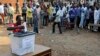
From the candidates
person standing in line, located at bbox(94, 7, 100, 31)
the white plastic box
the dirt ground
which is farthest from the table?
person standing in line, located at bbox(94, 7, 100, 31)

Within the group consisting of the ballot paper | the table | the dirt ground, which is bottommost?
the dirt ground

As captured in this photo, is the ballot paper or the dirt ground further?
the dirt ground

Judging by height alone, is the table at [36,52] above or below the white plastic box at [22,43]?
below

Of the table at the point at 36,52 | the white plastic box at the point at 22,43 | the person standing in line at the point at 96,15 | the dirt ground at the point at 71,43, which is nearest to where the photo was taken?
the white plastic box at the point at 22,43

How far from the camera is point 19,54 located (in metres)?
4.89

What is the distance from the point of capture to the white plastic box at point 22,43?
475 centimetres

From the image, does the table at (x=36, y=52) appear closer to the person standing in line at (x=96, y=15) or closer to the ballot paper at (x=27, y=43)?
the ballot paper at (x=27, y=43)

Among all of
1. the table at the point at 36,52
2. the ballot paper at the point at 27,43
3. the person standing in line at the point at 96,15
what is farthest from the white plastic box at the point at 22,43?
the person standing in line at the point at 96,15

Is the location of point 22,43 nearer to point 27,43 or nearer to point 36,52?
point 27,43

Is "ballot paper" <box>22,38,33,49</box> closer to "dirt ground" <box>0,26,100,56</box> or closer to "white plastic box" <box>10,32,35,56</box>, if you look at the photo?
"white plastic box" <box>10,32,35,56</box>

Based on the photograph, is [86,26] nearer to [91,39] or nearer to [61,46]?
[91,39]

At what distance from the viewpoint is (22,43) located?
4.77 metres

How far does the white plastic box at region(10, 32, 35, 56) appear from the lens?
15.6ft

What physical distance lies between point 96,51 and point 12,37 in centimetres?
583
